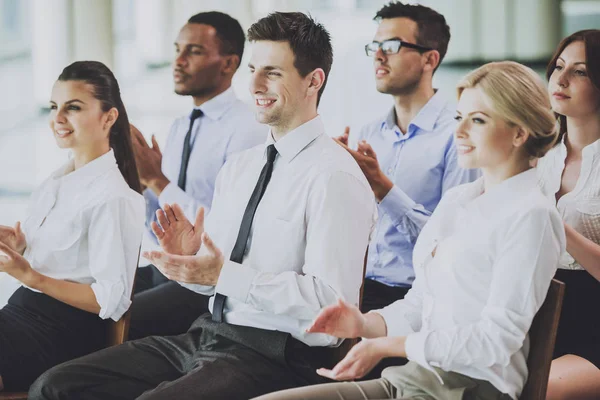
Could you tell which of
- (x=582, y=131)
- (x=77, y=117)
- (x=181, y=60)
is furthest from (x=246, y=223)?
(x=181, y=60)

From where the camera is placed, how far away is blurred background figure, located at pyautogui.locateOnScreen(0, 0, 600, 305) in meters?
4.15

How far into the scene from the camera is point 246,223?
2.36 metres

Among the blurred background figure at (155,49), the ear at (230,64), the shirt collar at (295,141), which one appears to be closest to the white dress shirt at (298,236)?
the shirt collar at (295,141)

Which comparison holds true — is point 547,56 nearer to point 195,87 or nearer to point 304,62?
point 195,87

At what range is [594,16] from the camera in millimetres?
4965

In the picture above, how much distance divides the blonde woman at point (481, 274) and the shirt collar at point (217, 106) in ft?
5.59

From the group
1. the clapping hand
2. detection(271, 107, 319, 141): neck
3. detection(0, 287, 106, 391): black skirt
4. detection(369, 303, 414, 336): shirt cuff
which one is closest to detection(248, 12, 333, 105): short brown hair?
detection(271, 107, 319, 141): neck

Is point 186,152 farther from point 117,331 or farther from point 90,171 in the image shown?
point 117,331

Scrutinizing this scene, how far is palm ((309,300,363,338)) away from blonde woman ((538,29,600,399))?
2.01 ft

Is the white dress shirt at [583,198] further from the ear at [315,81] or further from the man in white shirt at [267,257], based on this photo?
the ear at [315,81]

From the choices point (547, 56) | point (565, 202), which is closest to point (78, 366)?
point (565, 202)

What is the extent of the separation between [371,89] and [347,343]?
294cm

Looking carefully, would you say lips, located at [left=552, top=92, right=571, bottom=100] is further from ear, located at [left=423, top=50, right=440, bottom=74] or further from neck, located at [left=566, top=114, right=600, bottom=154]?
→ ear, located at [left=423, top=50, right=440, bottom=74]

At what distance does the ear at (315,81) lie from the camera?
2458 mm
